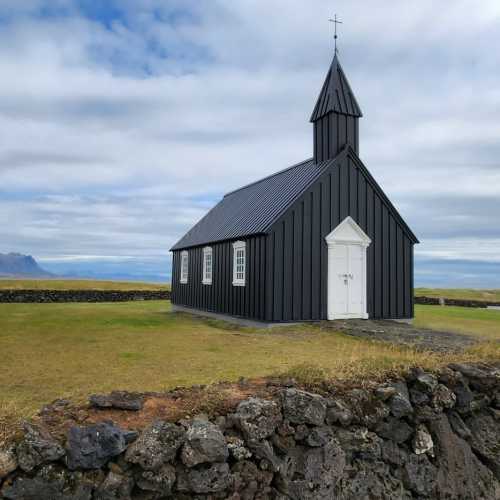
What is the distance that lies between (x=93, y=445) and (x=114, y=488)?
0.49 meters

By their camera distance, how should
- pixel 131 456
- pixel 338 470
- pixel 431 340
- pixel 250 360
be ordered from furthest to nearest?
pixel 431 340 < pixel 250 360 < pixel 338 470 < pixel 131 456

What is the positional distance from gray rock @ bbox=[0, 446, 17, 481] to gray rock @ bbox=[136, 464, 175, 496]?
1.22m

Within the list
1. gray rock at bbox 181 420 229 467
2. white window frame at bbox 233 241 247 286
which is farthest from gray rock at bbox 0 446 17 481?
white window frame at bbox 233 241 247 286

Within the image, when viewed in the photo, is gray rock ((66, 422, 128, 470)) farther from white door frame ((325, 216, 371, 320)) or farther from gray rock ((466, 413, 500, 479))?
white door frame ((325, 216, 371, 320))

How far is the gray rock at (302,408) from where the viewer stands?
18.7ft

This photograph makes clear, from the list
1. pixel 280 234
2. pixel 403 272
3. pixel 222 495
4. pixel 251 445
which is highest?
pixel 280 234

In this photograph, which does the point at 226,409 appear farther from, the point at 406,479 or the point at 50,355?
the point at 50,355

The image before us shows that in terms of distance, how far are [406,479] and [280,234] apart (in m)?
11.3

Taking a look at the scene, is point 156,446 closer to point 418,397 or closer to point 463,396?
point 418,397

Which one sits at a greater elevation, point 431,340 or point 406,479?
point 431,340

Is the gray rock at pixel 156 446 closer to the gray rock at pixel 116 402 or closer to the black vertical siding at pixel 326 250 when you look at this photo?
the gray rock at pixel 116 402

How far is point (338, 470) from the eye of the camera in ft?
19.6

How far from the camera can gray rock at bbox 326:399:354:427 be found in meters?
6.05

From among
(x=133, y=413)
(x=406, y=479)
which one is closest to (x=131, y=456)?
(x=133, y=413)
